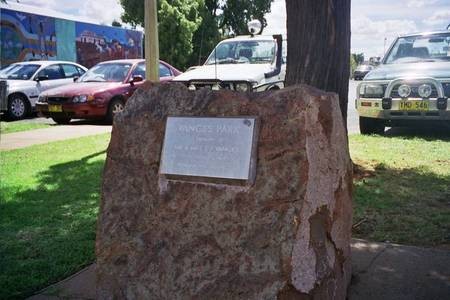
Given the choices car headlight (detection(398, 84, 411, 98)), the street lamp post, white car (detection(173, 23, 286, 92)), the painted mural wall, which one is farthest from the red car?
the painted mural wall

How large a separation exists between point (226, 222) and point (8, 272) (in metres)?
1.81

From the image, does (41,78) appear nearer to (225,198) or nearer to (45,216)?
(45,216)

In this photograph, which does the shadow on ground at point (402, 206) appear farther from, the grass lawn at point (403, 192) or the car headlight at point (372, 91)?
the car headlight at point (372, 91)

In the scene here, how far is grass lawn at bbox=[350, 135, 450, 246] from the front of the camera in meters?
4.45

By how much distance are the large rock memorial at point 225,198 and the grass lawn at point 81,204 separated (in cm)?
94

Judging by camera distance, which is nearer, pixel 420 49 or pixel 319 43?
pixel 319 43

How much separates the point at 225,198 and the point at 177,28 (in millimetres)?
27751

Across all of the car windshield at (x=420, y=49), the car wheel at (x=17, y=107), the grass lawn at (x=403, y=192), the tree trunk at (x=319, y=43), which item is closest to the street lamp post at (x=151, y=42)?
the tree trunk at (x=319, y=43)

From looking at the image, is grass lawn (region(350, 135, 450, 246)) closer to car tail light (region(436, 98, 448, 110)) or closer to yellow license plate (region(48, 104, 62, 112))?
car tail light (region(436, 98, 448, 110))

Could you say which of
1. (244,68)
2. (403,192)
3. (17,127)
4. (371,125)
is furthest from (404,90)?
(17,127)

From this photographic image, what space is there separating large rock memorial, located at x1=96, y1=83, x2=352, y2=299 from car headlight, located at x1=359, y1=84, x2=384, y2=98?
6.16m

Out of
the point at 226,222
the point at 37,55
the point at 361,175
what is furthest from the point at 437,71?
the point at 37,55

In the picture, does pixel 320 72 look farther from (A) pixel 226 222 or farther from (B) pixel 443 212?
(A) pixel 226 222

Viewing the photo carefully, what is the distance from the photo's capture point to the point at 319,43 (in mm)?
5336
